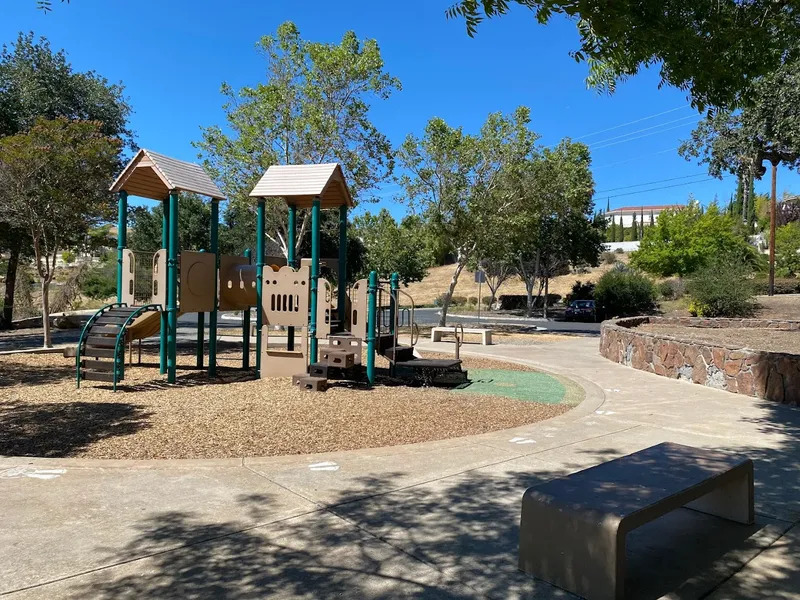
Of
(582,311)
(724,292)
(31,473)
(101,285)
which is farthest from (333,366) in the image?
(101,285)

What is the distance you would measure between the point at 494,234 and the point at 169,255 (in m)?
14.9

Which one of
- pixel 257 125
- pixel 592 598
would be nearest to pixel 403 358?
pixel 592 598

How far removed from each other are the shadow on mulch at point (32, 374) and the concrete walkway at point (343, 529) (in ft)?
16.9

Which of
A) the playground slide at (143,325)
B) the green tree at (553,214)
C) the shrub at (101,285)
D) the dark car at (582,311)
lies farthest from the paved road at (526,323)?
the playground slide at (143,325)

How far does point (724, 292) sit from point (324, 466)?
25421 mm

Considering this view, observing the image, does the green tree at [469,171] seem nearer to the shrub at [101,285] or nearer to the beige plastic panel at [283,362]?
the beige plastic panel at [283,362]

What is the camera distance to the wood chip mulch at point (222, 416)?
6008mm

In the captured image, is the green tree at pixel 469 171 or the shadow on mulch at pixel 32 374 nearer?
the shadow on mulch at pixel 32 374

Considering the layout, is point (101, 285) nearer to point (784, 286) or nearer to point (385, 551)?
point (385, 551)

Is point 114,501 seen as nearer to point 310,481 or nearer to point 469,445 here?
point 310,481

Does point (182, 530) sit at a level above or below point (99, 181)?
below

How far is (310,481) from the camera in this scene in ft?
16.2

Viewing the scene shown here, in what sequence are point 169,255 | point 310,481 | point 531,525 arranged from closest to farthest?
1. point 531,525
2. point 310,481
3. point 169,255

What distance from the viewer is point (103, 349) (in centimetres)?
920
